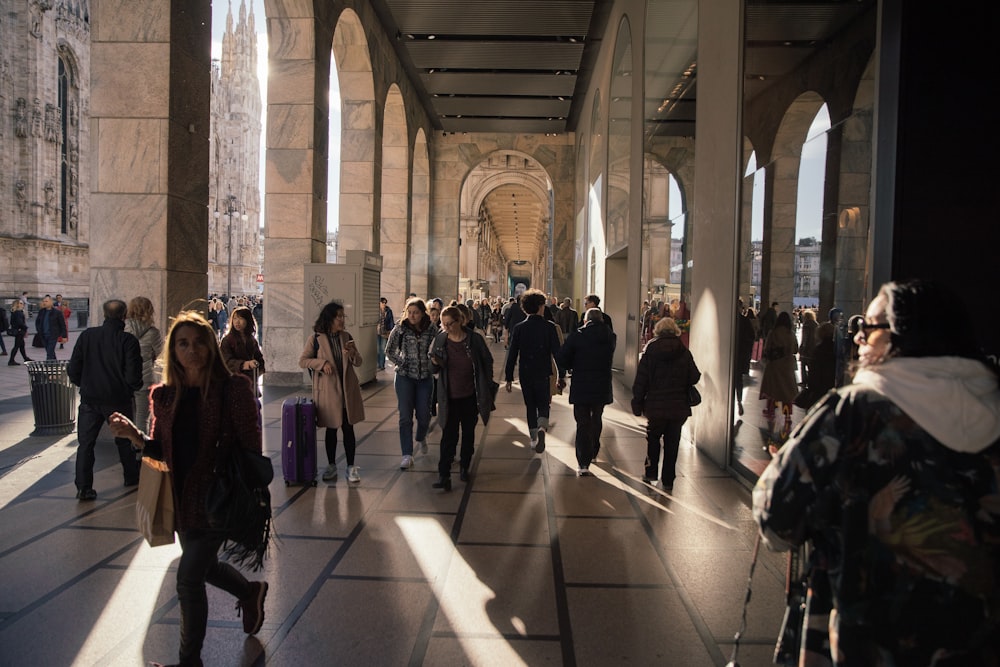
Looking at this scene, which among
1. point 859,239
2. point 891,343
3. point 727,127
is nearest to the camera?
point 891,343

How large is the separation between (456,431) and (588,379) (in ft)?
4.46

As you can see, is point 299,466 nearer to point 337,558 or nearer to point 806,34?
point 337,558

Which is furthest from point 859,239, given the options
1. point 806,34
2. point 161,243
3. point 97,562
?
point 161,243

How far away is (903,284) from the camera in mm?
1883

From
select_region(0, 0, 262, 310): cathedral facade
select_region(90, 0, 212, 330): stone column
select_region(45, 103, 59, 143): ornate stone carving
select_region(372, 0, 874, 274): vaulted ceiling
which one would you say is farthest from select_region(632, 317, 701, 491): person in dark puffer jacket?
select_region(45, 103, 59, 143): ornate stone carving

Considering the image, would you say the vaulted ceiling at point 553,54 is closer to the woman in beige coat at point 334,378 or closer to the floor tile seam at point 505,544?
the floor tile seam at point 505,544

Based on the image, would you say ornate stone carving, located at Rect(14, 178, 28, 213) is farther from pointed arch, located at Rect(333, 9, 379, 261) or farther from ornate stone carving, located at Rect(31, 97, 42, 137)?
pointed arch, located at Rect(333, 9, 379, 261)

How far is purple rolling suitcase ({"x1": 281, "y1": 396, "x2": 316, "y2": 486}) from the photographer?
5.77 metres

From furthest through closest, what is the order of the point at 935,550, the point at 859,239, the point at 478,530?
the point at 478,530, the point at 859,239, the point at 935,550

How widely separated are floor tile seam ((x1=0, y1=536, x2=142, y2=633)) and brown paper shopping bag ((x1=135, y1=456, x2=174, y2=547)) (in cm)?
109

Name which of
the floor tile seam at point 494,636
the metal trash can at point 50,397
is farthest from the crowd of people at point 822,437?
the metal trash can at point 50,397

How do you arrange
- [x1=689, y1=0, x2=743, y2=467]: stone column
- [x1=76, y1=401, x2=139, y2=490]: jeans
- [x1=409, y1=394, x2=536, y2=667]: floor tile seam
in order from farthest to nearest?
[x1=689, y1=0, x2=743, y2=467]: stone column < [x1=76, y1=401, x2=139, y2=490]: jeans < [x1=409, y1=394, x2=536, y2=667]: floor tile seam

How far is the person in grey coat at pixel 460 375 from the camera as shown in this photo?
6.03 metres

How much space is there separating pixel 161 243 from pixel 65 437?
2.31 meters
